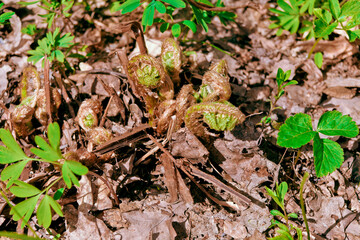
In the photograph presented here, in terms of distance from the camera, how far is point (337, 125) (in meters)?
2.13

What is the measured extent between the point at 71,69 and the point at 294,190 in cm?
247

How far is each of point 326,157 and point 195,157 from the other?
39.1 inches

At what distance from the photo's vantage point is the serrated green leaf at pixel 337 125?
2078 mm

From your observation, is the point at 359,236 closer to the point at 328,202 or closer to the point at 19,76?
the point at 328,202

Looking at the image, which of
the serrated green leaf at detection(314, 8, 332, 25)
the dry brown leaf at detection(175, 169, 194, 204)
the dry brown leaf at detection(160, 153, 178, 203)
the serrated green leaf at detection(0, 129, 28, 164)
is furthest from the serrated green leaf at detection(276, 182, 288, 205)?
the serrated green leaf at detection(0, 129, 28, 164)

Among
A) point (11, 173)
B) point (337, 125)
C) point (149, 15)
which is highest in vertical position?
point (149, 15)

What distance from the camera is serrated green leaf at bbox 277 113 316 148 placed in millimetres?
2074

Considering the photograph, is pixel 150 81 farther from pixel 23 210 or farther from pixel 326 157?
pixel 326 157

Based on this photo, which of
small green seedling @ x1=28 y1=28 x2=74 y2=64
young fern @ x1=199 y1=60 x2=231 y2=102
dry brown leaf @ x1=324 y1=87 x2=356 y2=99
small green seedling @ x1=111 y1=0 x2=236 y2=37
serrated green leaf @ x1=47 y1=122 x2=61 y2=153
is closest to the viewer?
serrated green leaf @ x1=47 y1=122 x2=61 y2=153

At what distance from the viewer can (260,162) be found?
7.95 ft

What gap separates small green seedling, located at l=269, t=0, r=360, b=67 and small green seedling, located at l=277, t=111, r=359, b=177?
83 centimetres

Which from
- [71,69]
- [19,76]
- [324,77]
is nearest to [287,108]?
[324,77]

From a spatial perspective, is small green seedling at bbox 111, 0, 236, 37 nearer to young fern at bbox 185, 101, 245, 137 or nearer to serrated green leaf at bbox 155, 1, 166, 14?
serrated green leaf at bbox 155, 1, 166, 14

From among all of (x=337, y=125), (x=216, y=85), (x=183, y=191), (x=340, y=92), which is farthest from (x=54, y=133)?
(x=340, y=92)
